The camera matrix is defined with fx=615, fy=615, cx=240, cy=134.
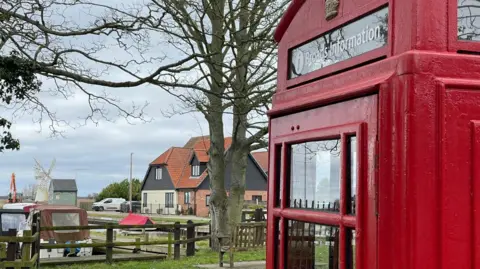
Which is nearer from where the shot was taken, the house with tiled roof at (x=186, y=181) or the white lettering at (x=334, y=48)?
the white lettering at (x=334, y=48)

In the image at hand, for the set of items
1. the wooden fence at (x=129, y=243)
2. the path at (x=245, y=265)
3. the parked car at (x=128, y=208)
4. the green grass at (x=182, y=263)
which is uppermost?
the wooden fence at (x=129, y=243)

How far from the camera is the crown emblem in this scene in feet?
9.79

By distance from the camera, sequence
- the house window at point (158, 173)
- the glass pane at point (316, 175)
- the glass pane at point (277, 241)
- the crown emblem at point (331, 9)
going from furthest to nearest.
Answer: the house window at point (158, 173)
the glass pane at point (277, 241)
the crown emblem at point (331, 9)
the glass pane at point (316, 175)

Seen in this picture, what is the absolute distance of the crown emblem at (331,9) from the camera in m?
2.98

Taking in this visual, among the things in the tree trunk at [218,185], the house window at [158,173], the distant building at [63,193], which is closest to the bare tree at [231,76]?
the tree trunk at [218,185]

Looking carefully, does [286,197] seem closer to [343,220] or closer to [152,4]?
[343,220]

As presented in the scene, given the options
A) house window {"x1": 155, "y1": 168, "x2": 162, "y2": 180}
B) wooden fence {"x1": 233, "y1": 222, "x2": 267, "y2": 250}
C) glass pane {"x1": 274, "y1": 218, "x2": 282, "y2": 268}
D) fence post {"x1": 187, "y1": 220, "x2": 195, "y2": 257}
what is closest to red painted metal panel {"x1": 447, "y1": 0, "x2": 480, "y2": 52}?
glass pane {"x1": 274, "y1": 218, "x2": 282, "y2": 268}

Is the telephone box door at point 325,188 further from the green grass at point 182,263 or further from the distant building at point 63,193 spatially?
the distant building at point 63,193

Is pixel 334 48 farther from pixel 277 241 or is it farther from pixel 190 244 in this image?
pixel 190 244

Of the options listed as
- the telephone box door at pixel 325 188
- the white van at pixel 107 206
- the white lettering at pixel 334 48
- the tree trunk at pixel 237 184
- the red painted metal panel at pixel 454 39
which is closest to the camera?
the red painted metal panel at pixel 454 39

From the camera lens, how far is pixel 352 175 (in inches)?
105

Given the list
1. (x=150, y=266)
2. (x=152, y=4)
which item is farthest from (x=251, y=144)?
(x=152, y=4)

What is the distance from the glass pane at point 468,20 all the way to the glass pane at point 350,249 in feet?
3.03

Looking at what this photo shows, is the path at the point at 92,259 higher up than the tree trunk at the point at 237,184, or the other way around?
the tree trunk at the point at 237,184
